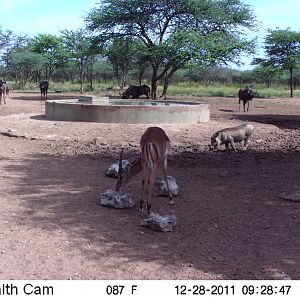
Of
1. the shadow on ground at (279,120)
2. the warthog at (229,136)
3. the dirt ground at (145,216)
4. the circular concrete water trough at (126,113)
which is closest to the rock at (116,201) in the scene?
the dirt ground at (145,216)

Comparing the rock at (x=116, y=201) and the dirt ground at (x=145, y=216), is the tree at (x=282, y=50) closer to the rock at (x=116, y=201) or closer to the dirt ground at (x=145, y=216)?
the dirt ground at (x=145, y=216)

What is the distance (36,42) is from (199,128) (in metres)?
44.6

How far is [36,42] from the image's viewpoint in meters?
55.4

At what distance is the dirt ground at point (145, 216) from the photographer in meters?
4.48

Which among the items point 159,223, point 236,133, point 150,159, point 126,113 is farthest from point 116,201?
point 126,113

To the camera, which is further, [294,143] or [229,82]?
[229,82]

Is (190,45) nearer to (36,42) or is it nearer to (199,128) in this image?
(199,128)

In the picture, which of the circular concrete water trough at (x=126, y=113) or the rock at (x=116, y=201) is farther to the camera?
the circular concrete water trough at (x=126, y=113)

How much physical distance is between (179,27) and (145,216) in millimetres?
26452

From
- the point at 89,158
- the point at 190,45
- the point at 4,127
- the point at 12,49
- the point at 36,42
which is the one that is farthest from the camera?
the point at 12,49

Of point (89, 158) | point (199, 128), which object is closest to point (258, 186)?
point (89, 158)

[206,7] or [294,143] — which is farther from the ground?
[206,7]

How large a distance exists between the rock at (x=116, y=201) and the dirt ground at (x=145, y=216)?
100 mm

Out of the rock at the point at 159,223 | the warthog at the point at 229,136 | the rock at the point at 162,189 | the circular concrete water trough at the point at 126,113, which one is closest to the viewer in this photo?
the rock at the point at 159,223
